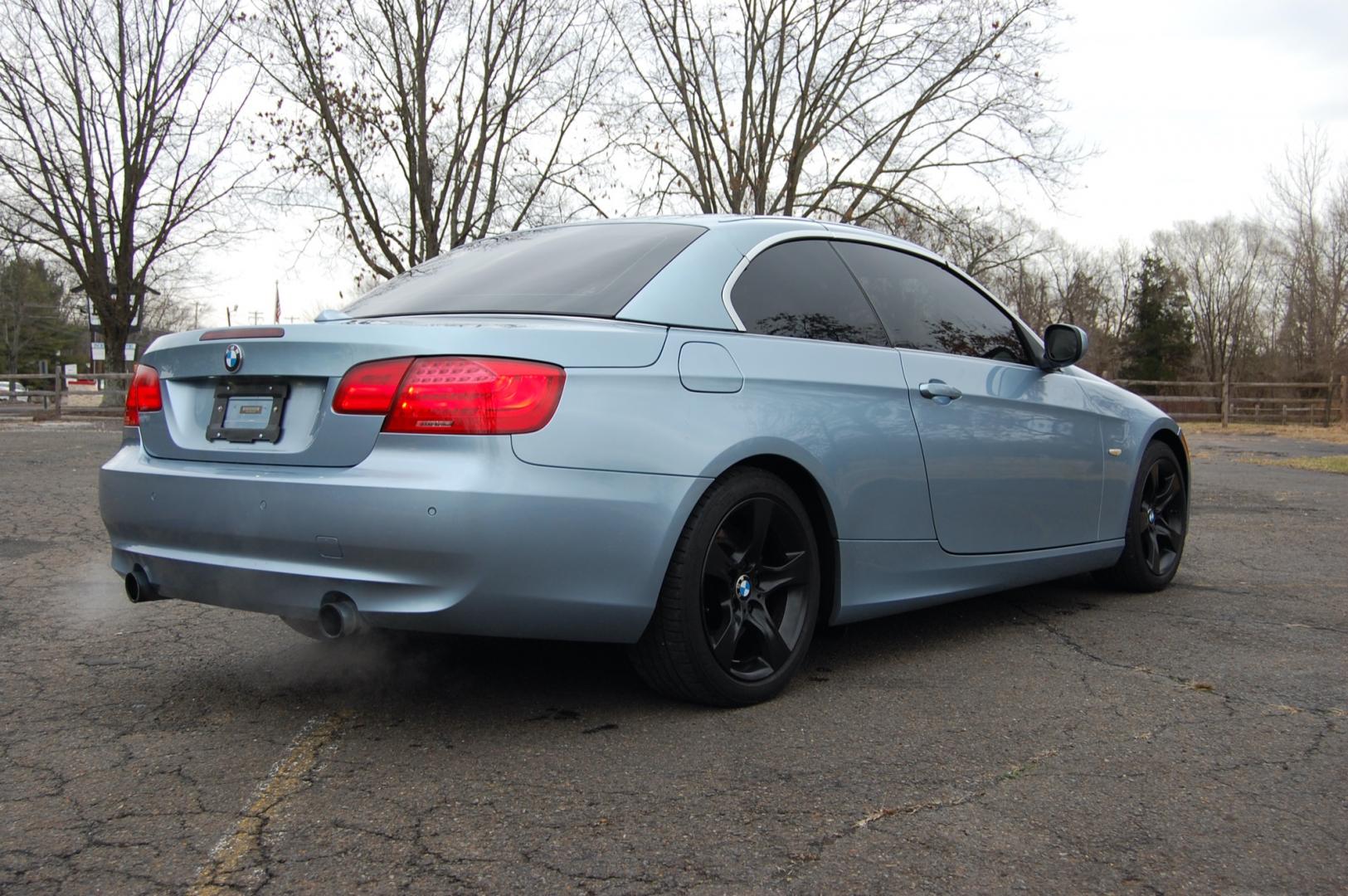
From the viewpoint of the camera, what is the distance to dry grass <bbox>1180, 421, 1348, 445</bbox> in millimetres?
25514

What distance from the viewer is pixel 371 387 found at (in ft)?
9.62

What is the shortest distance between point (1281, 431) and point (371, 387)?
3061 cm

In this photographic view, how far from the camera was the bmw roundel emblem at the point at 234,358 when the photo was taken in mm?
3180

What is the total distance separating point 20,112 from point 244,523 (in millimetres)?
27448

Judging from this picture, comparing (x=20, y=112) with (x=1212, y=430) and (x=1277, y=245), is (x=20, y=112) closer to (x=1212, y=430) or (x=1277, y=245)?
(x=1212, y=430)

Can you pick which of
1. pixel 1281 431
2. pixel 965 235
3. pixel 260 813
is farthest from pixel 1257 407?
pixel 260 813

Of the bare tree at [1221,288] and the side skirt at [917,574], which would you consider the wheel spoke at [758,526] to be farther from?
the bare tree at [1221,288]

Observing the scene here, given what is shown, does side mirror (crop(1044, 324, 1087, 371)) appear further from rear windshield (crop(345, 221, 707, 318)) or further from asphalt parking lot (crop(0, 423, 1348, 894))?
rear windshield (crop(345, 221, 707, 318))

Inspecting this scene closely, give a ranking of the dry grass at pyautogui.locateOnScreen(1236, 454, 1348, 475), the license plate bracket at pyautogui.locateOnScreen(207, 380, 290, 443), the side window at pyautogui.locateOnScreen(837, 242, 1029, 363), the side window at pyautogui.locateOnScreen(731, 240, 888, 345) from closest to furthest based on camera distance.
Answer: the license plate bracket at pyautogui.locateOnScreen(207, 380, 290, 443), the side window at pyautogui.locateOnScreen(731, 240, 888, 345), the side window at pyautogui.locateOnScreen(837, 242, 1029, 363), the dry grass at pyautogui.locateOnScreen(1236, 454, 1348, 475)

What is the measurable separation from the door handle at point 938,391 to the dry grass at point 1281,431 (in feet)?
73.9

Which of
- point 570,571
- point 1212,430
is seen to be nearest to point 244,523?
point 570,571

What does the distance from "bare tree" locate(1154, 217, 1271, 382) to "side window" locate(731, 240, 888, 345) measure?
6770 cm

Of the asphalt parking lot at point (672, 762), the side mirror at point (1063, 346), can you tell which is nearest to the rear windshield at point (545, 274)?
the asphalt parking lot at point (672, 762)

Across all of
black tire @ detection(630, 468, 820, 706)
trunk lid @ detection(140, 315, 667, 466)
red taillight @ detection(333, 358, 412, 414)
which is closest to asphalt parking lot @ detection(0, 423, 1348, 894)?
black tire @ detection(630, 468, 820, 706)
